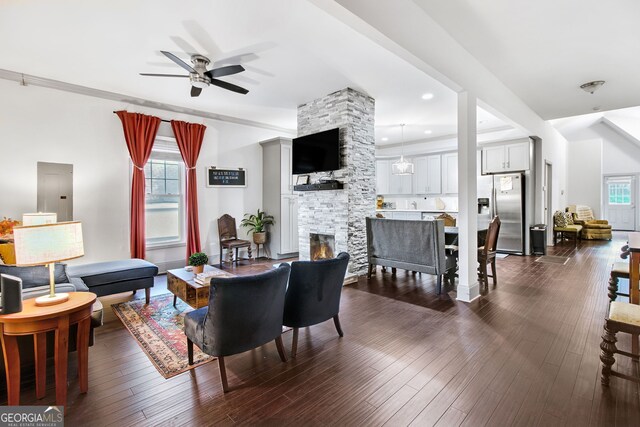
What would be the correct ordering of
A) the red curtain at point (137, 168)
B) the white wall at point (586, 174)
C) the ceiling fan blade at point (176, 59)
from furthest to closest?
the white wall at point (586, 174) → the red curtain at point (137, 168) → the ceiling fan blade at point (176, 59)

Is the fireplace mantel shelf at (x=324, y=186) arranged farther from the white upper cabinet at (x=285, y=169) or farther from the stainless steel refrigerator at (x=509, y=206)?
the stainless steel refrigerator at (x=509, y=206)

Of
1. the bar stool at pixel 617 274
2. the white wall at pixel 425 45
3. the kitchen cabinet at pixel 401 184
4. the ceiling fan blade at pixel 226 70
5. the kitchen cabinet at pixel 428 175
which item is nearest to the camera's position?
the white wall at pixel 425 45

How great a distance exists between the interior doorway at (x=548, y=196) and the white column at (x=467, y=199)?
15.7 ft

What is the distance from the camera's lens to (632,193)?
34.3 feet

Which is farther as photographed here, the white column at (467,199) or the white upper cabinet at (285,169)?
the white upper cabinet at (285,169)

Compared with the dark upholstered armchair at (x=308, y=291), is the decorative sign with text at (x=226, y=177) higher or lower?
higher

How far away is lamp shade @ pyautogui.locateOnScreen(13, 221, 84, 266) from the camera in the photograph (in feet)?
5.73

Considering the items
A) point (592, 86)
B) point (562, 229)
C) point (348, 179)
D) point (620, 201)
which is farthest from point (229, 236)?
point (620, 201)

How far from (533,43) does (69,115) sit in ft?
20.5

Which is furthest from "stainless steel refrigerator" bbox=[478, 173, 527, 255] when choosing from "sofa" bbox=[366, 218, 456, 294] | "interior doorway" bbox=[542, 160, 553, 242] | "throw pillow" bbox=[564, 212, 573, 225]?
"throw pillow" bbox=[564, 212, 573, 225]

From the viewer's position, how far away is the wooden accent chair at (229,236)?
5.78 metres

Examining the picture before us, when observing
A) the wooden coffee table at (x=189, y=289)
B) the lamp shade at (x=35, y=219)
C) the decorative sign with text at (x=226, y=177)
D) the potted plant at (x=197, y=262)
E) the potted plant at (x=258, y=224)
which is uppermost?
the decorative sign with text at (x=226, y=177)

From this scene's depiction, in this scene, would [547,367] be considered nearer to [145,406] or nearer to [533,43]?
[145,406]

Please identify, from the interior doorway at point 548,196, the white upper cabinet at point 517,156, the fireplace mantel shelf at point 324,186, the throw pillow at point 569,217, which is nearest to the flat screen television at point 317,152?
the fireplace mantel shelf at point 324,186
